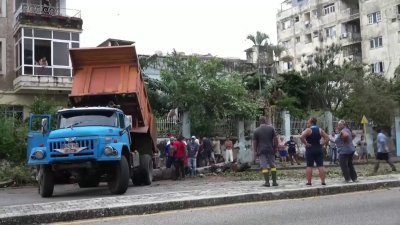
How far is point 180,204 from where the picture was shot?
10.3 metres

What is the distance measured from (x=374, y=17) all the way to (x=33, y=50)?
1559 inches

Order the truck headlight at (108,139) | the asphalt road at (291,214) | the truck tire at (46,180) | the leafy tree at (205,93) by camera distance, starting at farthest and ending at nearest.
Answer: the leafy tree at (205,93), the truck tire at (46,180), the truck headlight at (108,139), the asphalt road at (291,214)

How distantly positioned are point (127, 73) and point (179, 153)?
16.2 ft

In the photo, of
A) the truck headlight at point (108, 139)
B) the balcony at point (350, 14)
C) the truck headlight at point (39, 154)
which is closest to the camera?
the truck headlight at point (39, 154)

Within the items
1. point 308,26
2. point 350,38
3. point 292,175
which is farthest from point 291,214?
point 308,26

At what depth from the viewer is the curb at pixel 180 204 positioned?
8734mm

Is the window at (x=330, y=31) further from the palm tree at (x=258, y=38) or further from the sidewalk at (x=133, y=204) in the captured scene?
the sidewalk at (x=133, y=204)

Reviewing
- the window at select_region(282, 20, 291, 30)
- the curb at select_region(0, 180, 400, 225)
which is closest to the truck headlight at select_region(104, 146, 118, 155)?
the curb at select_region(0, 180, 400, 225)

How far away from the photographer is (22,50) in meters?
29.0

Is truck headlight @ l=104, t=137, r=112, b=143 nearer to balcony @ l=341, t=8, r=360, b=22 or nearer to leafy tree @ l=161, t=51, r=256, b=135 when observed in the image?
leafy tree @ l=161, t=51, r=256, b=135

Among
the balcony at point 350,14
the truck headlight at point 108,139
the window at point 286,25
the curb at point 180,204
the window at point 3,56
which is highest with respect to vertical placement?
the window at point 286,25

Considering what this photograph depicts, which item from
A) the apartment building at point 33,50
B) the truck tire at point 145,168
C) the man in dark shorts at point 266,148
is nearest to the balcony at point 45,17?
the apartment building at point 33,50

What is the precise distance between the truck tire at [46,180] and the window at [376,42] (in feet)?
160

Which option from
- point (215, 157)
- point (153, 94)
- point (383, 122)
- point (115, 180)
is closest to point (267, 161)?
point (115, 180)
